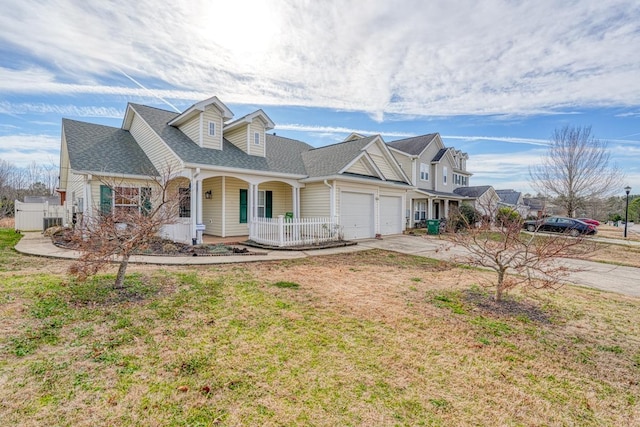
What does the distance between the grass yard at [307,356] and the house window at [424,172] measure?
20779mm

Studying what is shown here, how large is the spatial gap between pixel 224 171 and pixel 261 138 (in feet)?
12.4

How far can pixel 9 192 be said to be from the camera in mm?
32375

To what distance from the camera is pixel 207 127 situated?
535 inches

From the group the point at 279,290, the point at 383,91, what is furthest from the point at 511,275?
the point at 383,91

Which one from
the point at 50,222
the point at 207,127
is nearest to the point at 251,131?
the point at 207,127

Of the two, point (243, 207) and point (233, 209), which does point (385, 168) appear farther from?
point (233, 209)

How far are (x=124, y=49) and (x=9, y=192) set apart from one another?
35188mm

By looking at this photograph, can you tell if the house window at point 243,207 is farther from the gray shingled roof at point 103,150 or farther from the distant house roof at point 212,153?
the gray shingled roof at point 103,150

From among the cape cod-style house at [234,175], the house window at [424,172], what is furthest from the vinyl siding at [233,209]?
the house window at [424,172]

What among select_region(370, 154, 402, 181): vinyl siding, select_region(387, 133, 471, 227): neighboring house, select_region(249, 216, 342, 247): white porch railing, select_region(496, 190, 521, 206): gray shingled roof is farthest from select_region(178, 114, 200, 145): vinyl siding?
select_region(496, 190, 521, 206): gray shingled roof

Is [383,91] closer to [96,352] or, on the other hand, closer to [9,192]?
[96,352]

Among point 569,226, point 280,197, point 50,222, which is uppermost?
point 280,197

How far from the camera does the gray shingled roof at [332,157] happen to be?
1440 centimetres

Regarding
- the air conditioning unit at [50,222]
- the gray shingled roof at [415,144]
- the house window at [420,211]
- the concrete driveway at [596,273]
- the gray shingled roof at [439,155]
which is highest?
the gray shingled roof at [415,144]
